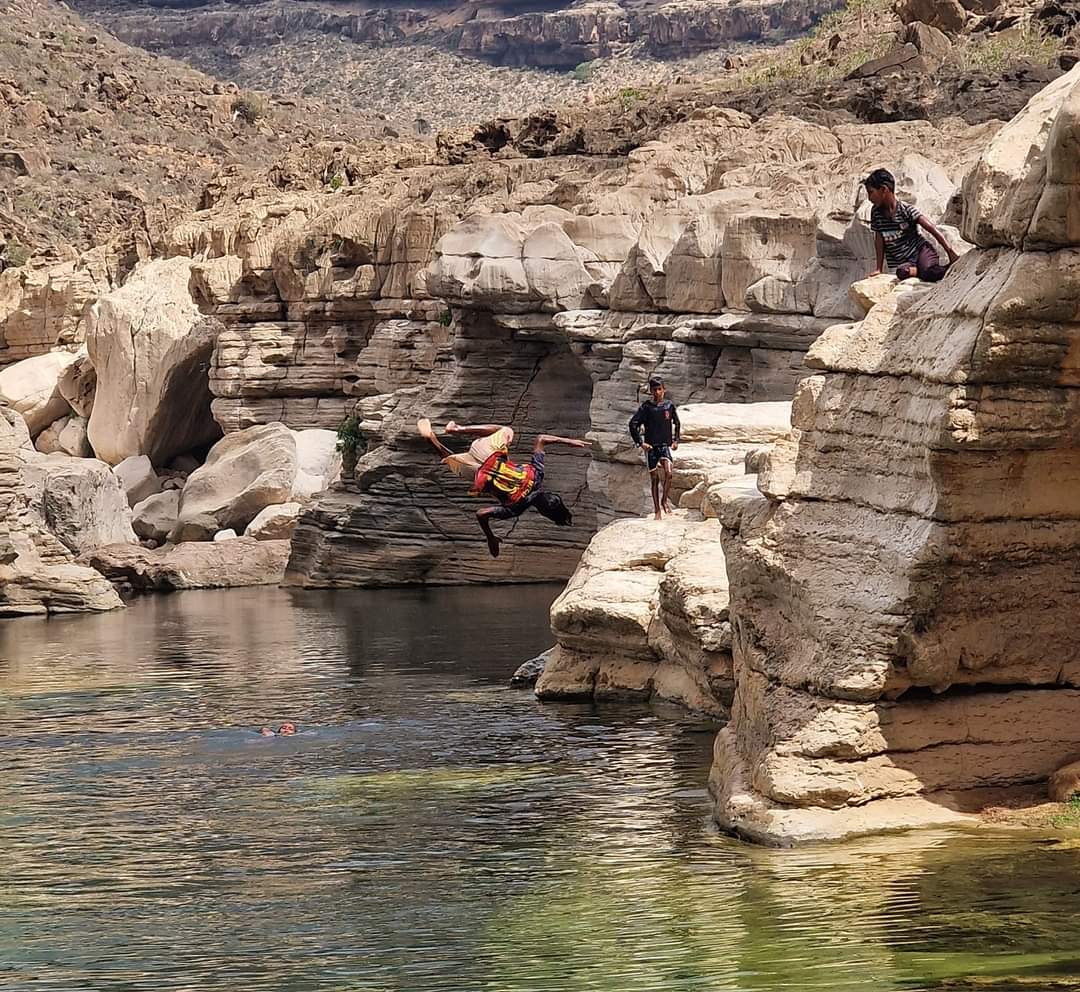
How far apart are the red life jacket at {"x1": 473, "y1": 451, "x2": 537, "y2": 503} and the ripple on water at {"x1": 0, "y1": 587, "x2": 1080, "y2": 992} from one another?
2.21 m

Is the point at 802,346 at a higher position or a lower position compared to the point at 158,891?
higher

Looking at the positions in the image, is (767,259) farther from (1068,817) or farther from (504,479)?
(1068,817)

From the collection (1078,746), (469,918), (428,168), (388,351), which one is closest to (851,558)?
(1078,746)

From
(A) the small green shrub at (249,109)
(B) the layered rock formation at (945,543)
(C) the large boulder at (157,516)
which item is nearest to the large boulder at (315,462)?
(C) the large boulder at (157,516)

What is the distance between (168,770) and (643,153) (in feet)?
73.8

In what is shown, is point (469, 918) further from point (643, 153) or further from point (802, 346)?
point (643, 153)

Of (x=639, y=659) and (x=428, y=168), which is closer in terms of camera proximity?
(x=639, y=659)

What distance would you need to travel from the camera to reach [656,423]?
79.9 ft

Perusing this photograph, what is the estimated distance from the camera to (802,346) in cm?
2847

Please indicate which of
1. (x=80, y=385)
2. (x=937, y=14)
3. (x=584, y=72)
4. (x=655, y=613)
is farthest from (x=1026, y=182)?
(x=584, y=72)

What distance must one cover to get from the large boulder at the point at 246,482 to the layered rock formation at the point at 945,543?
2842cm

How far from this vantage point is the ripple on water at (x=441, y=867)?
10938mm

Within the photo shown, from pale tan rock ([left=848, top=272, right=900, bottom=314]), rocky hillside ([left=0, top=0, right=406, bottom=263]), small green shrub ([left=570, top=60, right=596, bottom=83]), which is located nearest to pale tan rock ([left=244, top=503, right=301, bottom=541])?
rocky hillside ([left=0, top=0, right=406, bottom=263])

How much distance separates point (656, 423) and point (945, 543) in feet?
39.2
